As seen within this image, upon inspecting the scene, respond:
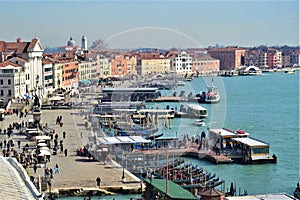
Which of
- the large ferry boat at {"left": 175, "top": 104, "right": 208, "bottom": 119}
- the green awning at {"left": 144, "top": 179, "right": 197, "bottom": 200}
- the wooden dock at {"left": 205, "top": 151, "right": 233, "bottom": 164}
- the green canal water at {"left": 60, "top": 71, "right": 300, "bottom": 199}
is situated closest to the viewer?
the green awning at {"left": 144, "top": 179, "right": 197, "bottom": 200}

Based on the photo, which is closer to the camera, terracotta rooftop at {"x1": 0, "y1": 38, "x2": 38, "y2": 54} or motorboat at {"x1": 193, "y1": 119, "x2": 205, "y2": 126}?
motorboat at {"x1": 193, "y1": 119, "x2": 205, "y2": 126}

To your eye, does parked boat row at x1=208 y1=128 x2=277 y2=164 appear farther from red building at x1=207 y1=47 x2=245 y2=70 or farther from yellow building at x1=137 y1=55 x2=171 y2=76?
red building at x1=207 y1=47 x2=245 y2=70

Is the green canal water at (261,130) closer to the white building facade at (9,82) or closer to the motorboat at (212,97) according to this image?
the motorboat at (212,97)

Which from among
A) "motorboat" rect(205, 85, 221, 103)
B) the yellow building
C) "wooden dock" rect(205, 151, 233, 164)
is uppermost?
the yellow building

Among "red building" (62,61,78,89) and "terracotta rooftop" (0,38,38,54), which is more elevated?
"terracotta rooftop" (0,38,38,54)

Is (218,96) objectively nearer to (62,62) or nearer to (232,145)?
(62,62)

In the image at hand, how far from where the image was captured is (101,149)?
10453mm

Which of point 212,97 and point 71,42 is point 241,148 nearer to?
point 212,97

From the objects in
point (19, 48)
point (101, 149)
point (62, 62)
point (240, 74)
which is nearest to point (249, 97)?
point (62, 62)

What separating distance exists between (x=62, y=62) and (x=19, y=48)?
4.33 m

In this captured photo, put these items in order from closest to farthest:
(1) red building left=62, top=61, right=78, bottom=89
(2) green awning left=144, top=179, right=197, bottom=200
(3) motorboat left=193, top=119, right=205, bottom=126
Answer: (2) green awning left=144, top=179, right=197, bottom=200 → (3) motorboat left=193, top=119, right=205, bottom=126 → (1) red building left=62, top=61, right=78, bottom=89

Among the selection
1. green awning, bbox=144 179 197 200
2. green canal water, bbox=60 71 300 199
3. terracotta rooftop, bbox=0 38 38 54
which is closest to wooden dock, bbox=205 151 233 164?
green canal water, bbox=60 71 300 199

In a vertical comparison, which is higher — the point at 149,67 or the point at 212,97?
the point at 149,67

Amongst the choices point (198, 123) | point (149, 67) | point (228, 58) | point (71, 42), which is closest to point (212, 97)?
point (149, 67)
